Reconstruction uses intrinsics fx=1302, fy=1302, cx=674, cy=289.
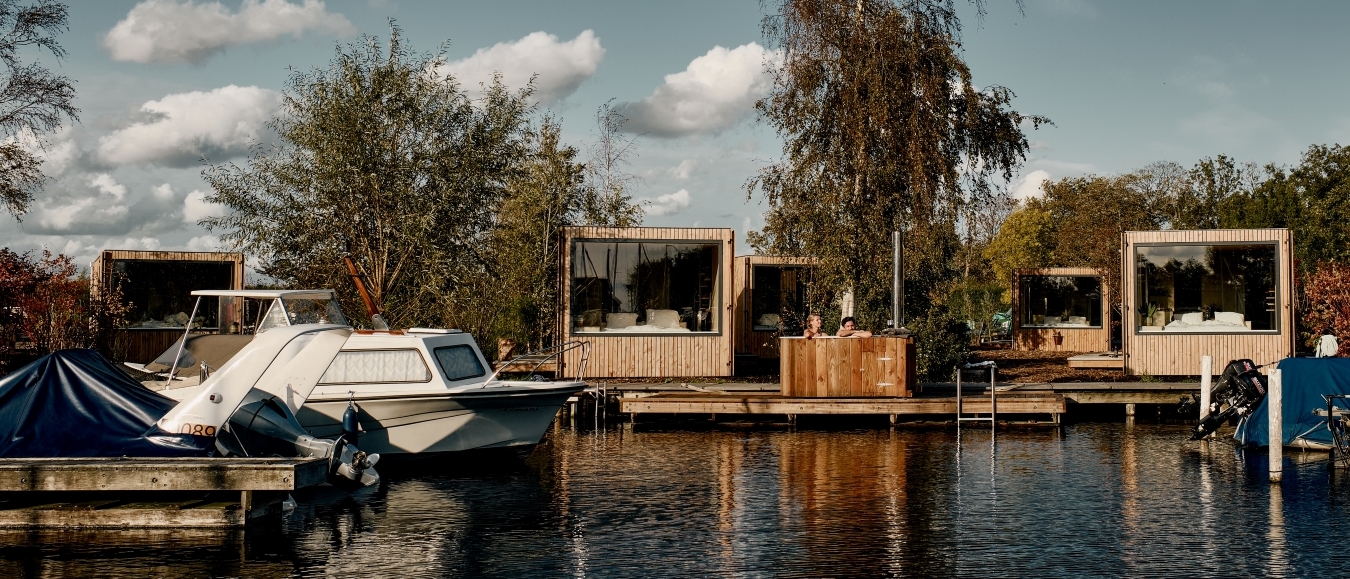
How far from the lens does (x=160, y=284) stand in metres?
29.5

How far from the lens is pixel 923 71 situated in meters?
26.0

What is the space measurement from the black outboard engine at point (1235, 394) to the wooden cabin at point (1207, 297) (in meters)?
7.53

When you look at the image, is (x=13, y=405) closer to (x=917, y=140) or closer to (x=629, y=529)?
(x=629, y=529)

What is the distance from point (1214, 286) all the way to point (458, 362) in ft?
50.6

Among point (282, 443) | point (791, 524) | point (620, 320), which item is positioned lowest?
point (791, 524)

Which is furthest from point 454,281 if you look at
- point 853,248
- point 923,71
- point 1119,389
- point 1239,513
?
point 1239,513

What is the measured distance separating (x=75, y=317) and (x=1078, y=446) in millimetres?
20262

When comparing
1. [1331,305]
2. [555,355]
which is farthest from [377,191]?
[1331,305]

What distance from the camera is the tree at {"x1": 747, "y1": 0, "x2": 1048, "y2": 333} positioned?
25750 mm

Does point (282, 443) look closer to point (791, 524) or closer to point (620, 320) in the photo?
point (791, 524)

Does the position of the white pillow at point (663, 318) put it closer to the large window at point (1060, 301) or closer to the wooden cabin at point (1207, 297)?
the wooden cabin at point (1207, 297)

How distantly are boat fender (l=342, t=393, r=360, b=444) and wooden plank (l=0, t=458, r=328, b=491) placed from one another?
3.82 meters

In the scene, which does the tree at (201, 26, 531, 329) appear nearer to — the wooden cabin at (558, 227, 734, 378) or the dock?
the wooden cabin at (558, 227, 734, 378)

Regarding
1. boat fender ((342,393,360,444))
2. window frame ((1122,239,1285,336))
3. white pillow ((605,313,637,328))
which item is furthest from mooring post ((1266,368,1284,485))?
white pillow ((605,313,637,328))
